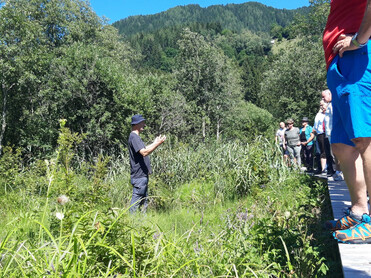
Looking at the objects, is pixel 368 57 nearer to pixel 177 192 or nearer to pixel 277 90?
pixel 177 192

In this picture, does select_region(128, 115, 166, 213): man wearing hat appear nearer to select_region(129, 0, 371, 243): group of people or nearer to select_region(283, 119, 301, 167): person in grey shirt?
select_region(129, 0, 371, 243): group of people

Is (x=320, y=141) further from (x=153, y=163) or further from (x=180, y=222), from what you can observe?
(x=180, y=222)

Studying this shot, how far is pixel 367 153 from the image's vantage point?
2049 millimetres

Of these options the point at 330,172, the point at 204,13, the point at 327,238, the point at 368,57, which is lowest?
the point at 330,172

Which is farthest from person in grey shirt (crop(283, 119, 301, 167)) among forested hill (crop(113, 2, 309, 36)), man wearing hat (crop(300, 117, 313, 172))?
forested hill (crop(113, 2, 309, 36))

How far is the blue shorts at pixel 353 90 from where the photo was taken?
202 centimetres

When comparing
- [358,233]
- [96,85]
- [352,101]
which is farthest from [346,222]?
[96,85]

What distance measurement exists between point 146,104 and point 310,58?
69.0ft

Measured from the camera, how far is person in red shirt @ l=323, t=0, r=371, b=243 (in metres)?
2.03

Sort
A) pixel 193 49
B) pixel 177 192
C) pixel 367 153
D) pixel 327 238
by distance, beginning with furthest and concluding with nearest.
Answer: pixel 193 49 → pixel 177 192 → pixel 327 238 → pixel 367 153

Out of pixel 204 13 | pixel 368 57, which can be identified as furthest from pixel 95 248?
pixel 204 13

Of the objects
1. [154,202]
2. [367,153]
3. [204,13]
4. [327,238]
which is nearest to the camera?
[367,153]

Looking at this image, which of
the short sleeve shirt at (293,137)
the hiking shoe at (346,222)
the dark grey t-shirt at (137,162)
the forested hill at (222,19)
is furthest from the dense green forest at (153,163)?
the forested hill at (222,19)

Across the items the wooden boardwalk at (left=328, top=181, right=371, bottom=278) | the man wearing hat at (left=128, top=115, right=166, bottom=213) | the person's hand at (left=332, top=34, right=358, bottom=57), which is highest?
the person's hand at (left=332, top=34, right=358, bottom=57)
